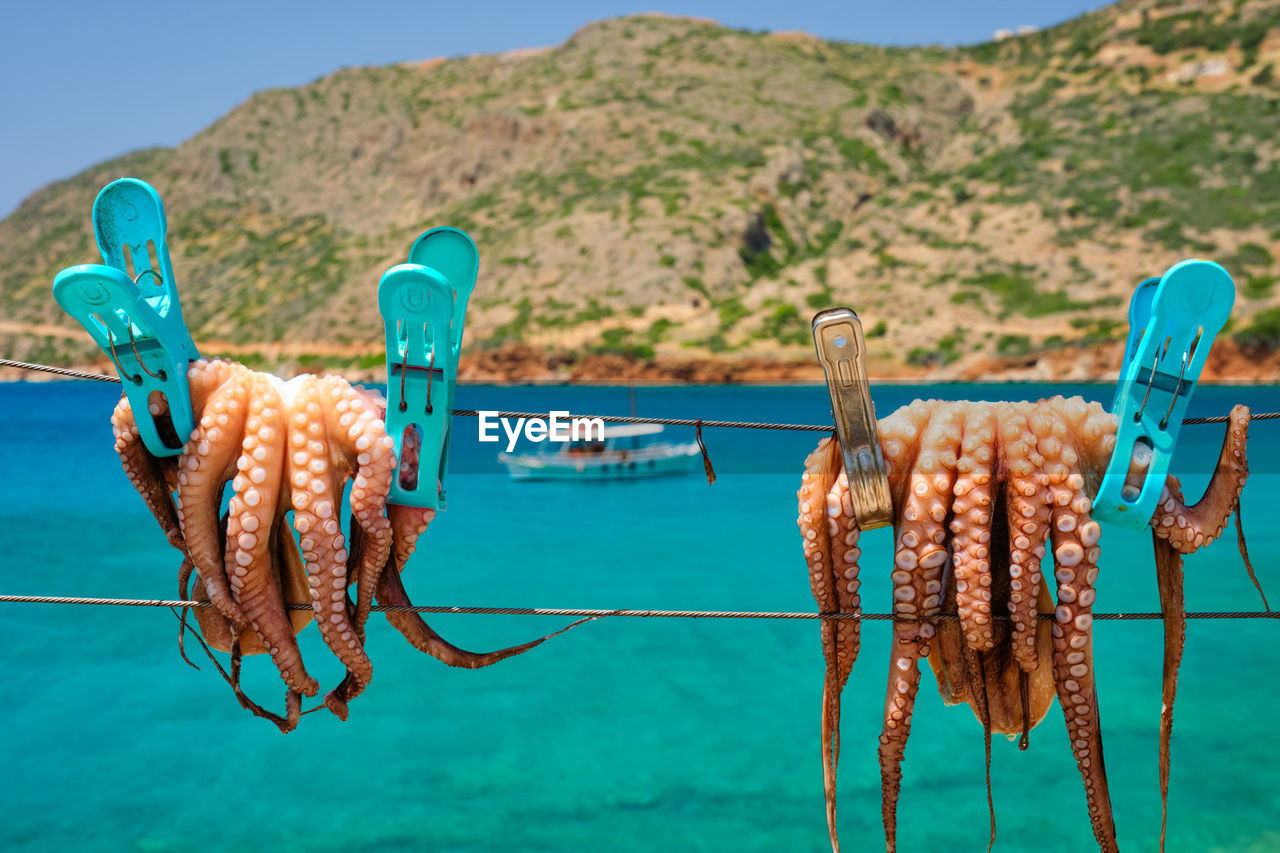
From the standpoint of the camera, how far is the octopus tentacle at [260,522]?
2.98 meters

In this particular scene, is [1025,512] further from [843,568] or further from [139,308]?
[139,308]

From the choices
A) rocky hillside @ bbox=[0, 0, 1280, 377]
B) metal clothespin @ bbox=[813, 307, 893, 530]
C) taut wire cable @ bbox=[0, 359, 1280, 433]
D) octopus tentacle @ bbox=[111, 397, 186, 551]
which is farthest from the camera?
rocky hillside @ bbox=[0, 0, 1280, 377]

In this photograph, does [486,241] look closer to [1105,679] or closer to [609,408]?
[609,408]

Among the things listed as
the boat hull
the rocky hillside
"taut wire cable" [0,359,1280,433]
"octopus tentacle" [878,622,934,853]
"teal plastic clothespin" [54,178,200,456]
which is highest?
the rocky hillside

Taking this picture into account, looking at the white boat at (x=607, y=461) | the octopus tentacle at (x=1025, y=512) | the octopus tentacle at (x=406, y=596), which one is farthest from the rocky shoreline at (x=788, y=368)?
the octopus tentacle at (x=1025, y=512)

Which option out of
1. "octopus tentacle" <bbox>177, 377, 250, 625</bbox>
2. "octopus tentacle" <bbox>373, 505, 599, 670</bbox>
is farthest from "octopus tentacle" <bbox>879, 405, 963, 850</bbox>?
"octopus tentacle" <bbox>177, 377, 250, 625</bbox>

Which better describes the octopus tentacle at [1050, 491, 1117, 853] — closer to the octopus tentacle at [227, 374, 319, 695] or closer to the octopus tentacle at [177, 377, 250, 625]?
the octopus tentacle at [227, 374, 319, 695]

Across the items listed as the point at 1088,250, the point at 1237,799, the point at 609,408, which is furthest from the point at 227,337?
the point at 1237,799

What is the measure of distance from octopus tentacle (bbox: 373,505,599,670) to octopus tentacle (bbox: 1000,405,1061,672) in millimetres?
1347

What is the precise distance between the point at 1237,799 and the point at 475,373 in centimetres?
5922

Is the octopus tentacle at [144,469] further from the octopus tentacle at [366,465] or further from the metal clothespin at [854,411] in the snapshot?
the metal clothespin at [854,411]

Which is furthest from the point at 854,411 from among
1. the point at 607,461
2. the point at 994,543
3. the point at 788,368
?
the point at 788,368

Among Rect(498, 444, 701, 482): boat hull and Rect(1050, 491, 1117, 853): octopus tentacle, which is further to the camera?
Rect(498, 444, 701, 482): boat hull

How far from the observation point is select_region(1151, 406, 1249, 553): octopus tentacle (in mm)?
2908
